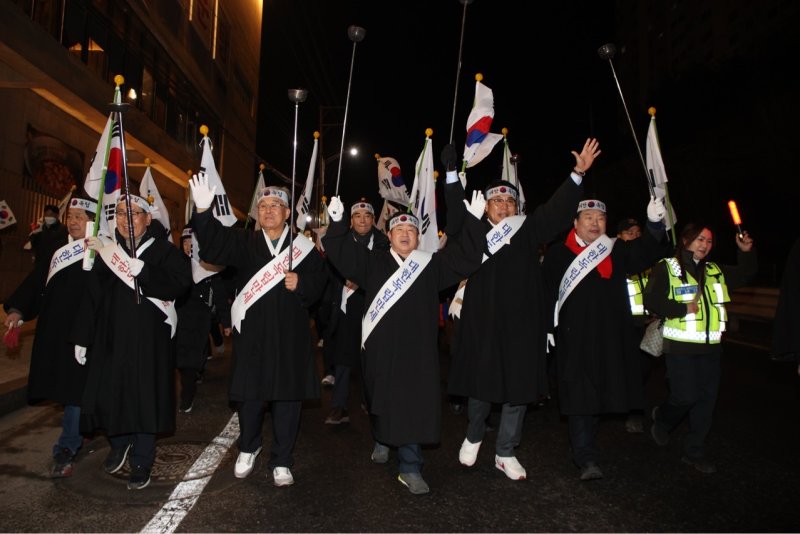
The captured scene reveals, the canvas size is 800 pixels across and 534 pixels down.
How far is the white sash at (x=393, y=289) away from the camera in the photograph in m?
4.10

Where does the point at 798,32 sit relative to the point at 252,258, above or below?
above

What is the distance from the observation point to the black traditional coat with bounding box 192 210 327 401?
404 cm

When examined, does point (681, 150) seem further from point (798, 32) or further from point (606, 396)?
point (606, 396)

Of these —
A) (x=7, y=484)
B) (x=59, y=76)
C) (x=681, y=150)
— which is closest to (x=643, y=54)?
(x=681, y=150)

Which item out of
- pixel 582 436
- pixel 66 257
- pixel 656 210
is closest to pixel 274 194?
pixel 66 257

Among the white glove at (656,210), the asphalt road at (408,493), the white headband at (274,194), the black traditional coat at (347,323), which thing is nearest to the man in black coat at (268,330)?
A: the white headband at (274,194)

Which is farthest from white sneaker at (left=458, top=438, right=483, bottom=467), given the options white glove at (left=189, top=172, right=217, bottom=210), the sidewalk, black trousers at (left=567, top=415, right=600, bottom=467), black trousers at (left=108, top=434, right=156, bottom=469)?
the sidewalk

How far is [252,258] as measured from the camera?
4254mm

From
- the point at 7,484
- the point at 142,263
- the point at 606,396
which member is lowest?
the point at 7,484

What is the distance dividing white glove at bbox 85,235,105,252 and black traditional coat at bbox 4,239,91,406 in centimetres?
40

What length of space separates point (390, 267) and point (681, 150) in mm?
24364

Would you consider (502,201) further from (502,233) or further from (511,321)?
(511,321)

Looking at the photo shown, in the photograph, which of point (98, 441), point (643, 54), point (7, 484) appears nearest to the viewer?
point (7, 484)

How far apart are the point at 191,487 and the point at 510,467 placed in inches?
88.4
